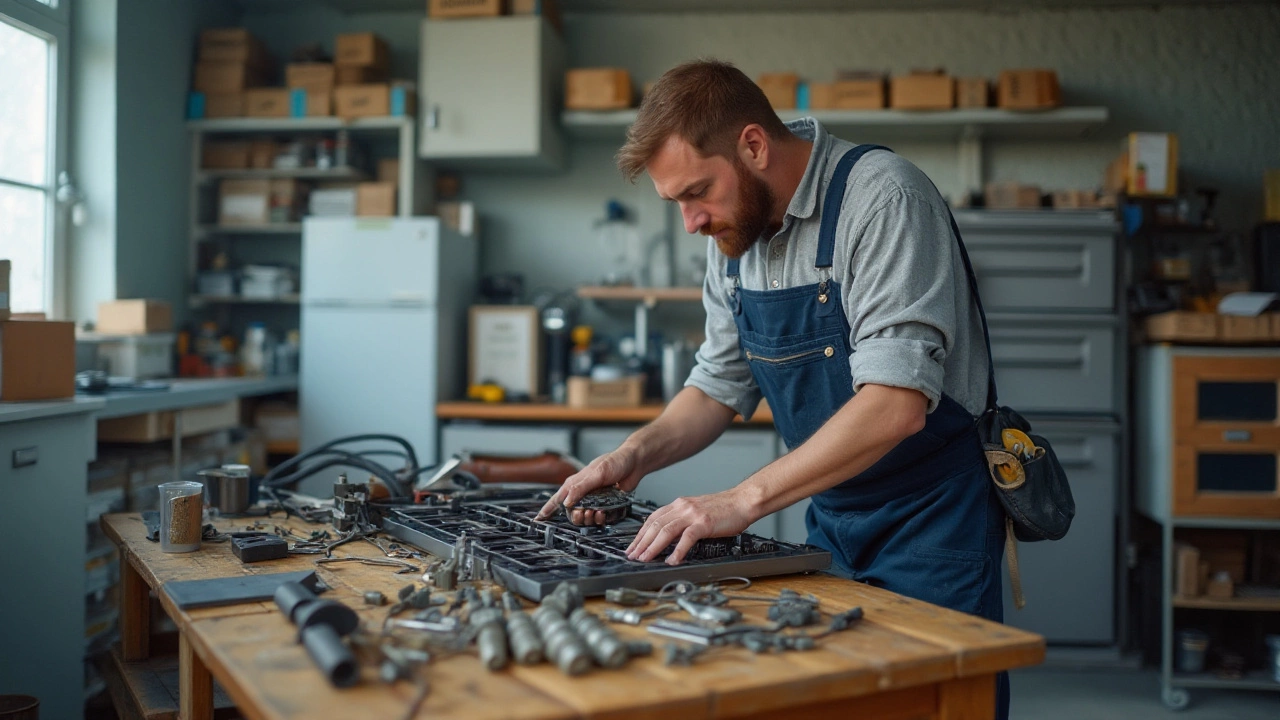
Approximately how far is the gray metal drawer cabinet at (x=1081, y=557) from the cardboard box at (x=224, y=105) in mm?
3403

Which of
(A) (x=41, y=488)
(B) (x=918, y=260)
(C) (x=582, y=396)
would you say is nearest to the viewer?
(B) (x=918, y=260)

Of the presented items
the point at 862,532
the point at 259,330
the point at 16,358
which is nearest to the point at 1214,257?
the point at 862,532

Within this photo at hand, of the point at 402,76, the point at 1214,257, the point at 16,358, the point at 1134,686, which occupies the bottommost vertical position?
the point at 1134,686

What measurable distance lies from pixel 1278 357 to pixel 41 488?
3.65 meters

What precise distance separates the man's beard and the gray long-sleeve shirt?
4cm

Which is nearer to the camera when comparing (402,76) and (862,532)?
(862,532)

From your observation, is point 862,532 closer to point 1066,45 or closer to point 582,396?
point 582,396

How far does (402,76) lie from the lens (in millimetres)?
4426

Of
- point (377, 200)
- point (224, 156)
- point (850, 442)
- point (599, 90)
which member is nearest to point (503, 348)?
point (377, 200)

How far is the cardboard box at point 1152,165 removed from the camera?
3.67 metres

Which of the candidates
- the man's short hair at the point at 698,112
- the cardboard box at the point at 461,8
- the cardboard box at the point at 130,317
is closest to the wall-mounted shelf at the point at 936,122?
the cardboard box at the point at 461,8

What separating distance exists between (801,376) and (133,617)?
126 centimetres

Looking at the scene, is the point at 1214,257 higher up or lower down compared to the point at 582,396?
higher up

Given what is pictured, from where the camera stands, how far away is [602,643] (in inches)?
35.2
